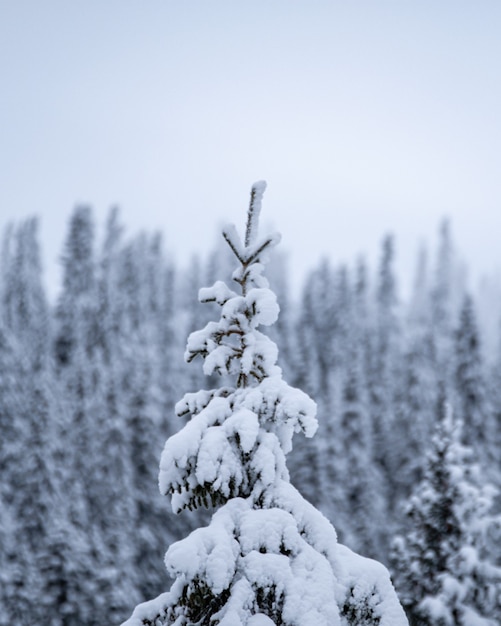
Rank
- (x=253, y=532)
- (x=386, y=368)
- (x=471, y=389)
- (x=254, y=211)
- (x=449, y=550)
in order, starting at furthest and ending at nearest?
(x=386, y=368) → (x=471, y=389) → (x=449, y=550) → (x=254, y=211) → (x=253, y=532)

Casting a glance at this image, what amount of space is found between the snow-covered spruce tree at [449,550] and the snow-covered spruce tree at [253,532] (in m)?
8.31

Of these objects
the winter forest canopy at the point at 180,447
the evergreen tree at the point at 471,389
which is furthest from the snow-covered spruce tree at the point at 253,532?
the evergreen tree at the point at 471,389

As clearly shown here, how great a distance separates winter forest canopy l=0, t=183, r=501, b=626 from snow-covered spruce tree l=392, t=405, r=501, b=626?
44mm

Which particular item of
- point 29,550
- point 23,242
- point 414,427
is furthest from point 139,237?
point 29,550

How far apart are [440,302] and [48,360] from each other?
5263 cm

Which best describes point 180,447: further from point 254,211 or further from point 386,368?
point 386,368

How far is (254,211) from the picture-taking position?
5.88m

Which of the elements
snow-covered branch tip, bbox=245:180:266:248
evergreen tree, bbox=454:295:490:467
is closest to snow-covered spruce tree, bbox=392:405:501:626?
snow-covered branch tip, bbox=245:180:266:248

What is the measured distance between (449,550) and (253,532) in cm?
987

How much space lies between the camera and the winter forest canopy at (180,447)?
11.9m

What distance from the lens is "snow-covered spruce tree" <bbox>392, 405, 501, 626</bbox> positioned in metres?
11.7

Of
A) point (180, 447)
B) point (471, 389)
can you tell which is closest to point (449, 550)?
point (180, 447)

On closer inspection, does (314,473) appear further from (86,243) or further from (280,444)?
(280,444)

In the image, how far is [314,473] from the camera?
33.7 meters
